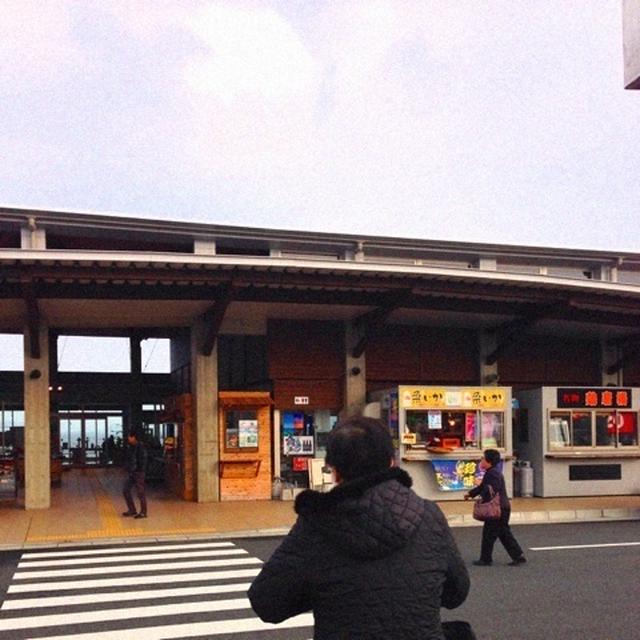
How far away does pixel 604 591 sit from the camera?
29.7ft

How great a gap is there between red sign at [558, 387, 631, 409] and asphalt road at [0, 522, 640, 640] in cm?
A: 674

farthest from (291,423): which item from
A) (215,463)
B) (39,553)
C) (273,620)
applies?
(273,620)

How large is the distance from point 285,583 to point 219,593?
22.3 feet

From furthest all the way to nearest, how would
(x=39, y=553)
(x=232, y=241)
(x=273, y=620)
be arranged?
(x=232, y=241)
(x=39, y=553)
(x=273, y=620)

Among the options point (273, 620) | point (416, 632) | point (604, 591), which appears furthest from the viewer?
point (604, 591)

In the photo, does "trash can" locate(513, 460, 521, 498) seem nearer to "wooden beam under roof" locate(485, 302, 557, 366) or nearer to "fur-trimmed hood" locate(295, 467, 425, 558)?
"wooden beam under roof" locate(485, 302, 557, 366)

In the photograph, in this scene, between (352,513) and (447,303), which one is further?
(447,303)

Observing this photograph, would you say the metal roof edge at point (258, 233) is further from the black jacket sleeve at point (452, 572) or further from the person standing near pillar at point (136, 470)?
the black jacket sleeve at point (452, 572)

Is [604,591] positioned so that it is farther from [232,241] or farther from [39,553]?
[232,241]

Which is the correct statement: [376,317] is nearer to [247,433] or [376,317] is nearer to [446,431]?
[446,431]

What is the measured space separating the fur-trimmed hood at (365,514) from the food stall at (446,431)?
15.6 metres

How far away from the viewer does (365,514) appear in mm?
2627

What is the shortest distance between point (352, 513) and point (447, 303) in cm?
1741

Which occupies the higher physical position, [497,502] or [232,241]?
[232,241]
